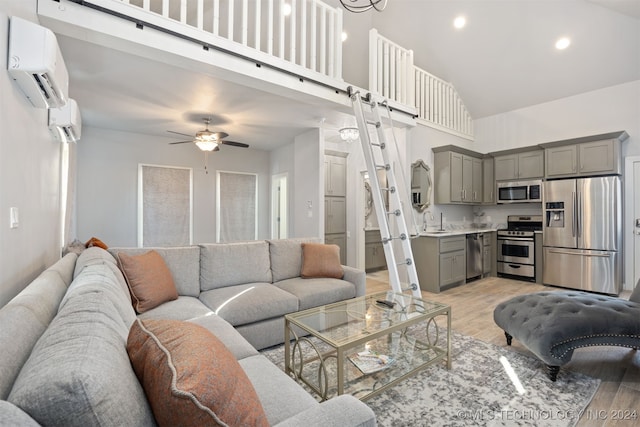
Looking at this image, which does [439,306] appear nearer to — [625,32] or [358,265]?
[358,265]

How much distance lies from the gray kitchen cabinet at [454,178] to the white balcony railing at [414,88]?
0.68 meters

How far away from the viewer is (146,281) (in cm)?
223

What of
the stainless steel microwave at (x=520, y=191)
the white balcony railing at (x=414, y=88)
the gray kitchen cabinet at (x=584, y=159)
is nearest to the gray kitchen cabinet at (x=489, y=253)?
the stainless steel microwave at (x=520, y=191)

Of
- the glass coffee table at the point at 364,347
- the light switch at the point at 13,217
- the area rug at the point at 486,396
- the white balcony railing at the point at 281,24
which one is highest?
the white balcony railing at the point at 281,24

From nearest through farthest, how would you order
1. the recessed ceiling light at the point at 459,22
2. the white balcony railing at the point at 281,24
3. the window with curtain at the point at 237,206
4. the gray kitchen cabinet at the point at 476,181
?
1. the white balcony railing at the point at 281,24
2. the recessed ceiling light at the point at 459,22
3. the gray kitchen cabinet at the point at 476,181
4. the window with curtain at the point at 237,206

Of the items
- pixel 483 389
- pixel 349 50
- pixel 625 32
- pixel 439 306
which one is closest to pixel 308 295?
pixel 439 306

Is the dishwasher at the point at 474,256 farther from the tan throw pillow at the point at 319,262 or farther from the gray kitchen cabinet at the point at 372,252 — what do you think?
the tan throw pillow at the point at 319,262

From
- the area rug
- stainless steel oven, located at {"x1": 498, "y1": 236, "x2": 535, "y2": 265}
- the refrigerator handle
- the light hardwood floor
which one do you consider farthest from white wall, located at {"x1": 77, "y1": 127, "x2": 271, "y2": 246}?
the refrigerator handle

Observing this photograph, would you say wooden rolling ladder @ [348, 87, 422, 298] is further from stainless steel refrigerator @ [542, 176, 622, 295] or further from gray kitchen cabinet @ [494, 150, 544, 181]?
gray kitchen cabinet @ [494, 150, 544, 181]

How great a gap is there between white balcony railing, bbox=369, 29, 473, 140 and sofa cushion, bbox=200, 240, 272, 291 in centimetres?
273

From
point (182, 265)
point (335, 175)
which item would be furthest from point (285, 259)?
point (335, 175)

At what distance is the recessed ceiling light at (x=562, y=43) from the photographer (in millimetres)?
4379

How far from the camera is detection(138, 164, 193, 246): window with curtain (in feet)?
17.4

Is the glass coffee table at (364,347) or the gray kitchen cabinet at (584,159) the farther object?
the gray kitchen cabinet at (584,159)
